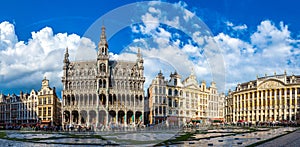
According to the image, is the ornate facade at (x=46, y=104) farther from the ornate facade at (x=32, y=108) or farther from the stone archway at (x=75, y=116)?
the stone archway at (x=75, y=116)

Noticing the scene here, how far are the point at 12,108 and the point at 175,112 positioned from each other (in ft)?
334

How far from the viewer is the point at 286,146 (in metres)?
24.0

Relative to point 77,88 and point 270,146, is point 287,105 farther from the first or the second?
point 270,146

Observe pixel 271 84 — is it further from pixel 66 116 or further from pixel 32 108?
pixel 32 108

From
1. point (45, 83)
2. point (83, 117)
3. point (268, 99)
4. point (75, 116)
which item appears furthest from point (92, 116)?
point (268, 99)

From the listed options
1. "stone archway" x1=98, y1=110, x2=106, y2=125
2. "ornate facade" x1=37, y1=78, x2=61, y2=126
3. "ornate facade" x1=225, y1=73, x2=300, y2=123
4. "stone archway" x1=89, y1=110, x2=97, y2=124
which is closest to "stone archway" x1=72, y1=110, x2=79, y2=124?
"stone archway" x1=89, y1=110, x2=97, y2=124

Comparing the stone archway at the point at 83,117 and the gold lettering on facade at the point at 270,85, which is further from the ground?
the gold lettering on facade at the point at 270,85

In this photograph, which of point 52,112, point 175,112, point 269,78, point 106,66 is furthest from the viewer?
point 269,78

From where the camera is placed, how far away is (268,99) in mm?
115562

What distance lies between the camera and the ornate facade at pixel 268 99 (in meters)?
109

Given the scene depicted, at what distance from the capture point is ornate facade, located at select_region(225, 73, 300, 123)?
109 m

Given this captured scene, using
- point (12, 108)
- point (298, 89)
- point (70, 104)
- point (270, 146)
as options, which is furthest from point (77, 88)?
point (298, 89)

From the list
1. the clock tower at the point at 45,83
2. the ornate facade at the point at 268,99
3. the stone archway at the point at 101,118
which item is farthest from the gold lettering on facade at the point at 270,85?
the clock tower at the point at 45,83

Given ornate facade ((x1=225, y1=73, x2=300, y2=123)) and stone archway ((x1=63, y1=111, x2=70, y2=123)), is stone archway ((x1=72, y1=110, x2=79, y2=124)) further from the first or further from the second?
ornate facade ((x1=225, y1=73, x2=300, y2=123))
